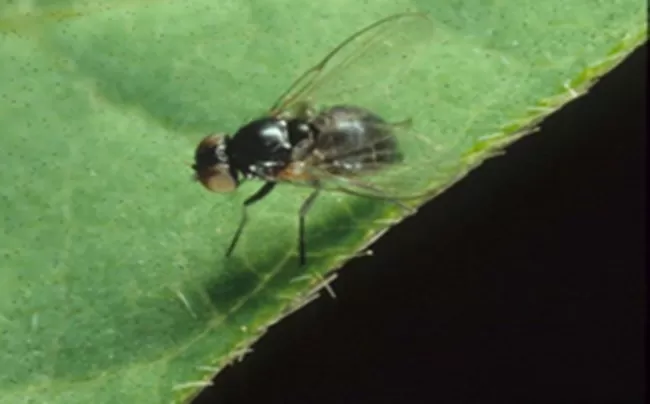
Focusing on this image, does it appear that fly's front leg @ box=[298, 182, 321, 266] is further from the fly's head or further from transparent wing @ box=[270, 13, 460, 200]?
the fly's head

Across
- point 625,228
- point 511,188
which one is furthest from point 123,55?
point 625,228

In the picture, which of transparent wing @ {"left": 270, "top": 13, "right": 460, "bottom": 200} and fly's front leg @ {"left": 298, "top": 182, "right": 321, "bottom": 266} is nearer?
fly's front leg @ {"left": 298, "top": 182, "right": 321, "bottom": 266}

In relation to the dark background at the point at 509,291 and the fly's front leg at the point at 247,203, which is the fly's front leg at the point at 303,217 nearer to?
the fly's front leg at the point at 247,203

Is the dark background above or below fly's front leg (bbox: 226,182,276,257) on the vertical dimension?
below

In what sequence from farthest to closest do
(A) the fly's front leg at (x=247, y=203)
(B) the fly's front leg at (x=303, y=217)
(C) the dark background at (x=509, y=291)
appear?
(C) the dark background at (x=509, y=291)
(A) the fly's front leg at (x=247, y=203)
(B) the fly's front leg at (x=303, y=217)

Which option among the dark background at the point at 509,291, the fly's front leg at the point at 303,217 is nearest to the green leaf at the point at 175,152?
the fly's front leg at the point at 303,217

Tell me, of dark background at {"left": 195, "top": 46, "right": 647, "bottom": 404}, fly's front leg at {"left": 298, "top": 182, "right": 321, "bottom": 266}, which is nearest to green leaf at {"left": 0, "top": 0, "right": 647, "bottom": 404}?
fly's front leg at {"left": 298, "top": 182, "right": 321, "bottom": 266}

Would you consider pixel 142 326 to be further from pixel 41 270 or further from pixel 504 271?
pixel 504 271

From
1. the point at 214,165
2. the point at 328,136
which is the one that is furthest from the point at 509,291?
the point at 214,165
